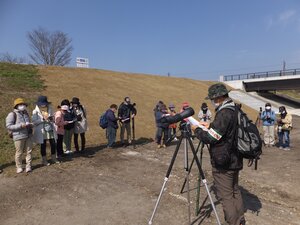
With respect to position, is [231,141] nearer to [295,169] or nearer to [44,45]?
[295,169]

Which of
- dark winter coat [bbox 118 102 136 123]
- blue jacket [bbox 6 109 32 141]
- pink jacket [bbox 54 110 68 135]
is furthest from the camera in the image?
dark winter coat [bbox 118 102 136 123]

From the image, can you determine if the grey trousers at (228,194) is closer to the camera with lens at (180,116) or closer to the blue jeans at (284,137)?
the camera with lens at (180,116)

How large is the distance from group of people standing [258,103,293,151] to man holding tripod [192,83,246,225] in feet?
27.8

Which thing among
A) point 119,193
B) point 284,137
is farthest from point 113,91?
point 119,193

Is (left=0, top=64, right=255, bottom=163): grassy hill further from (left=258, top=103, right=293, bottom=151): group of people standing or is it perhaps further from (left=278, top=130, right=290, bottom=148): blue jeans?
(left=278, top=130, right=290, bottom=148): blue jeans

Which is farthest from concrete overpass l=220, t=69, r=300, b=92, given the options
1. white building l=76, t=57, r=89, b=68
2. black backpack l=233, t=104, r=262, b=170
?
black backpack l=233, t=104, r=262, b=170

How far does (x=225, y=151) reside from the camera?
4.08 metres

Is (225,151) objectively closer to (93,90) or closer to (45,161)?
(45,161)

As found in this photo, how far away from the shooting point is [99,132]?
45.2 feet

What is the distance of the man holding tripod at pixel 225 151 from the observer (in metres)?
4.01

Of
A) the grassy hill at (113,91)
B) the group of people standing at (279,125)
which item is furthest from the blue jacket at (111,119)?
the group of people standing at (279,125)

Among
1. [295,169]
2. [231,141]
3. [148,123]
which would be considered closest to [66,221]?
[231,141]

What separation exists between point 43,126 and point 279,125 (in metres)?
9.40

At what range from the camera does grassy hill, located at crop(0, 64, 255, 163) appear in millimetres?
15653
